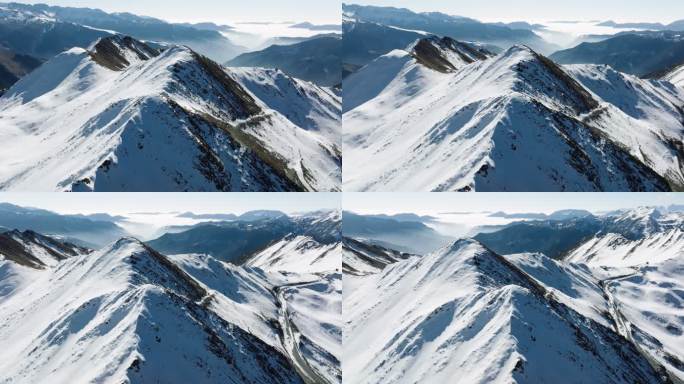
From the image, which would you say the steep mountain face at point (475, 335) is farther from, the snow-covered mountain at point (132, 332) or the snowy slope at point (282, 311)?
the snowy slope at point (282, 311)

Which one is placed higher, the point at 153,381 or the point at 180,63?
the point at 180,63

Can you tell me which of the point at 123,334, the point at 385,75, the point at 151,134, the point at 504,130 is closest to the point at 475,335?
the point at 504,130

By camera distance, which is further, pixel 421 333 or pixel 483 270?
pixel 483 270

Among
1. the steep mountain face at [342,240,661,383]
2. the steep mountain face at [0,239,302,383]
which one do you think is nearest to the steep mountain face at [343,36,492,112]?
the steep mountain face at [342,240,661,383]

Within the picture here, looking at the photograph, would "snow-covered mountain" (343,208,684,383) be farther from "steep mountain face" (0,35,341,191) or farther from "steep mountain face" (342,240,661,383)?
"steep mountain face" (0,35,341,191)

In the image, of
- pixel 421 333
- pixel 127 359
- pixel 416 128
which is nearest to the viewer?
pixel 127 359

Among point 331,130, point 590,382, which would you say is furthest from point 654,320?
point 590,382

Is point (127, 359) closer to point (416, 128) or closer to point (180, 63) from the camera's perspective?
point (416, 128)
